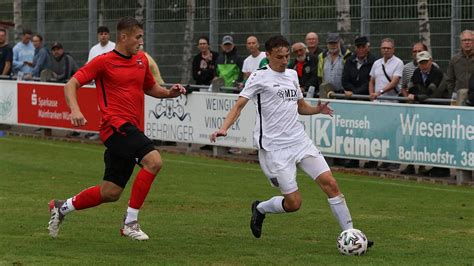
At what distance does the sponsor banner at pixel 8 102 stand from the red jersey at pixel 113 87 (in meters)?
16.7

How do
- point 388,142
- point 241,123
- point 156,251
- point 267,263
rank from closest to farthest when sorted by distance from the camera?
point 267,263, point 156,251, point 388,142, point 241,123

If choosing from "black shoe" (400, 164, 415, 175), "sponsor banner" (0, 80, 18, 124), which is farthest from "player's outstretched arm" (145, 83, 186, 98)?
"sponsor banner" (0, 80, 18, 124)

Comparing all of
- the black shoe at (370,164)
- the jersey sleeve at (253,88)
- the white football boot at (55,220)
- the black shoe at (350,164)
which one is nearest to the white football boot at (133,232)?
the white football boot at (55,220)

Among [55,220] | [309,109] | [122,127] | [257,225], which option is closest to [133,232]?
[55,220]

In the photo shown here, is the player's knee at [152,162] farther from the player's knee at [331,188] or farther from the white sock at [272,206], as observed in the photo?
the player's knee at [331,188]

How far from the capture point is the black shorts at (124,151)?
38.9 feet

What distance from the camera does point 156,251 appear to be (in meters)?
11.3

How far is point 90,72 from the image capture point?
11.9 metres

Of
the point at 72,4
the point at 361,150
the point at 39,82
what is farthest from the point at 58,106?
the point at 361,150

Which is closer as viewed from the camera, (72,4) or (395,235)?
(395,235)

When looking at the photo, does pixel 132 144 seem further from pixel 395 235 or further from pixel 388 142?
pixel 388 142

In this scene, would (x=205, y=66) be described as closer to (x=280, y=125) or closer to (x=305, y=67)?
(x=305, y=67)

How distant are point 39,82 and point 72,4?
2848 millimetres

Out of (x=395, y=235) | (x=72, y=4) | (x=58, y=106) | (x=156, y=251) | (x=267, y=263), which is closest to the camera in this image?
(x=267, y=263)
